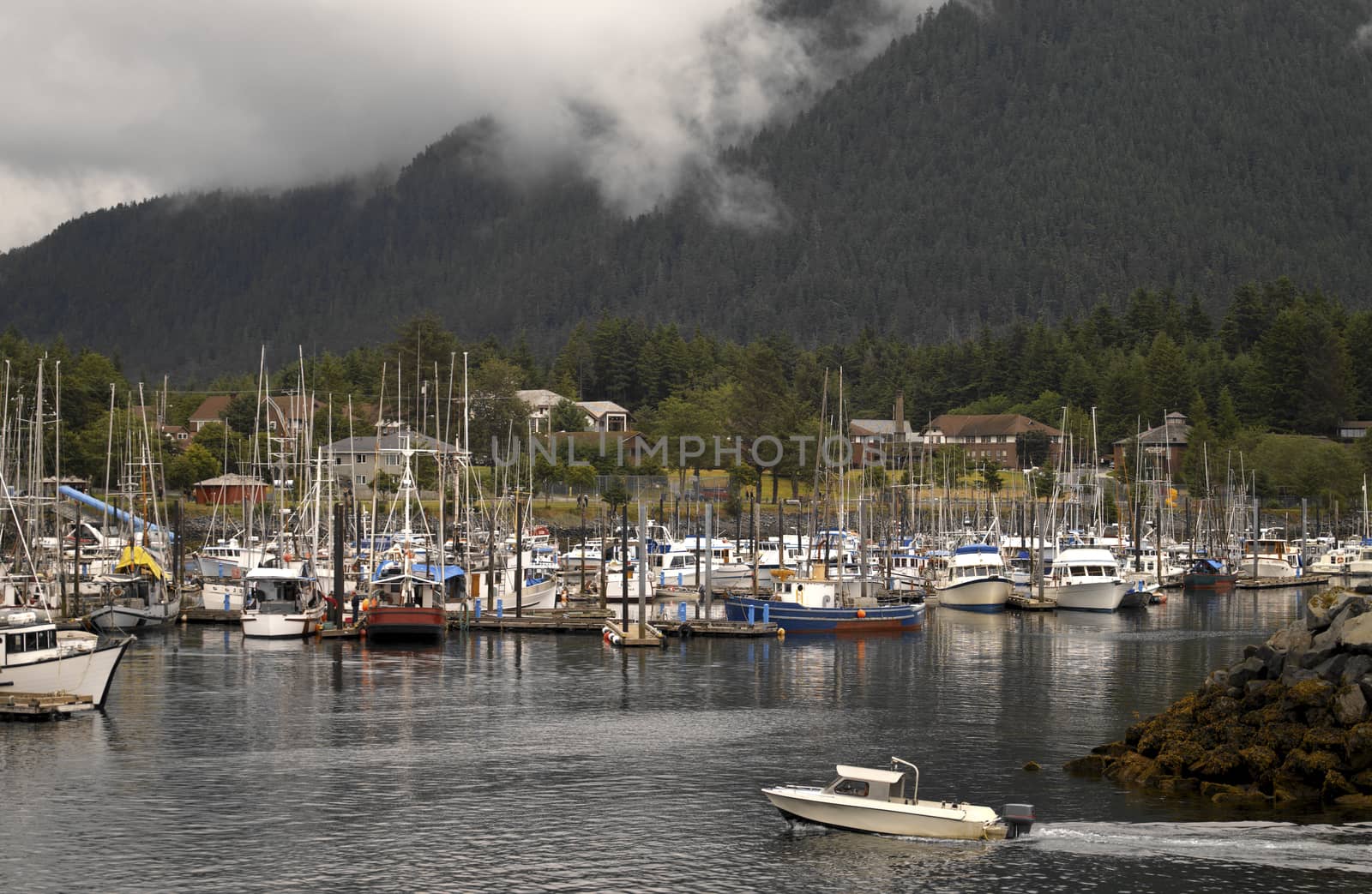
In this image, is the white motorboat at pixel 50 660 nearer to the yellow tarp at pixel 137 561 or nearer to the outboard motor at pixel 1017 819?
the outboard motor at pixel 1017 819

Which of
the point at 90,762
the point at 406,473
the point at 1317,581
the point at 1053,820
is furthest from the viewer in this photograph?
the point at 1317,581

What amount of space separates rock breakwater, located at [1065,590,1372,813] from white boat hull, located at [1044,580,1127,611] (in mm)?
62117

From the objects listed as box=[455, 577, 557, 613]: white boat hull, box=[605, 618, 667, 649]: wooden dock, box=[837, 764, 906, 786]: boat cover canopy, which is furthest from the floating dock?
box=[837, 764, 906, 786]: boat cover canopy

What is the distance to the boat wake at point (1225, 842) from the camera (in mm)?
41125

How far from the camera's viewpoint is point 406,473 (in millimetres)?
95188

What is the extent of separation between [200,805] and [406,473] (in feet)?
158

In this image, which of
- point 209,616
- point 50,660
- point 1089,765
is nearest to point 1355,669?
point 1089,765

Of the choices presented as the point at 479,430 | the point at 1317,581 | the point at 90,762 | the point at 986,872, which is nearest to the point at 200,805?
the point at 90,762

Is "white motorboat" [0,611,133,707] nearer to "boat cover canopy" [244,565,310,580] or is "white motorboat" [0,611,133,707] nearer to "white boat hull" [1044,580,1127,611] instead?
"boat cover canopy" [244,565,310,580]

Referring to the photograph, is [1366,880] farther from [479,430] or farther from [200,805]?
[479,430]

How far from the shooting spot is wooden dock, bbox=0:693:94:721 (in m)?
58.5

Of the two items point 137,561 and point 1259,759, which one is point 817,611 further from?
point 1259,759

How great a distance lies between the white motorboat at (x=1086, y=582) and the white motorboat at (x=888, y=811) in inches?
2910

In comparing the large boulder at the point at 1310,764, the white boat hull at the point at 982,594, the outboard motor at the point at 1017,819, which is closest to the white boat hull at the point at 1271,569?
the white boat hull at the point at 982,594
